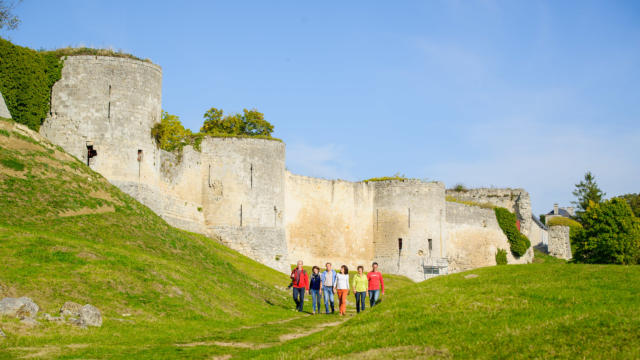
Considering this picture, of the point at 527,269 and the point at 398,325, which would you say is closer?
the point at 398,325

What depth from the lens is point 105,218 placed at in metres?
23.0

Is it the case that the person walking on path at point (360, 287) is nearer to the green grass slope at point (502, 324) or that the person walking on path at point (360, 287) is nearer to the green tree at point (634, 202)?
the green grass slope at point (502, 324)

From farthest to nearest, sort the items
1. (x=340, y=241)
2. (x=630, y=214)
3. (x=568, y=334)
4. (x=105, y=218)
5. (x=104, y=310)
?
(x=340, y=241) < (x=630, y=214) < (x=105, y=218) < (x=104, y=310) < (x=568, y=334)

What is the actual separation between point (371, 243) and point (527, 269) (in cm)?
2667

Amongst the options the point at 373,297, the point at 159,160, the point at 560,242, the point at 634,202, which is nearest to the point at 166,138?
the point at 159,160

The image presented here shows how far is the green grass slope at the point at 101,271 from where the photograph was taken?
14.2 metres

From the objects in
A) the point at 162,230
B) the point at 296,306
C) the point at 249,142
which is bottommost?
the point at 296,306

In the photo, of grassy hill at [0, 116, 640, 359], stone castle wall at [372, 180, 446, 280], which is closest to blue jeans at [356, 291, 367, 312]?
grassy hill at [0, 116, 640, 359]

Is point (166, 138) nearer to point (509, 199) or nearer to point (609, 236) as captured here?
point (609, 236)

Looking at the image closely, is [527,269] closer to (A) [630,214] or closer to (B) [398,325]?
(B) [398,325]

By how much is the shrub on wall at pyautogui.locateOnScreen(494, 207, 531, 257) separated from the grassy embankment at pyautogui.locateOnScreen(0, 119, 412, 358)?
33.4 meters

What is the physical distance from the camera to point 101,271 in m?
17.9

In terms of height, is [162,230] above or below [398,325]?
above

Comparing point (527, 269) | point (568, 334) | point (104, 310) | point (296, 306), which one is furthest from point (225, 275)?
point (568, 334)
